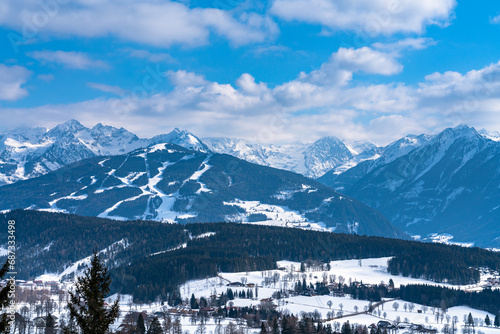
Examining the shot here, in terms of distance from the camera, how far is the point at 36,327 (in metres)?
166

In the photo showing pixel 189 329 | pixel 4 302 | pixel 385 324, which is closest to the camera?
pixel 4 302

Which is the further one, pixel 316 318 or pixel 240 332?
pixel 316 318

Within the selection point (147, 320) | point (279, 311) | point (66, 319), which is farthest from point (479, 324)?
point (66, 319)

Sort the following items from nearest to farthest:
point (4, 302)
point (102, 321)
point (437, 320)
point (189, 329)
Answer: point (4, 302), point (102, 321), point (189, 329), point (437, 320)

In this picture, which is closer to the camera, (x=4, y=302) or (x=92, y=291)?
(x=4, y=302)

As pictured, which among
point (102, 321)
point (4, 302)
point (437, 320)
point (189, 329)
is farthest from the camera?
point (437, 320)

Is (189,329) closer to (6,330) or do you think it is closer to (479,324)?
(479,324)

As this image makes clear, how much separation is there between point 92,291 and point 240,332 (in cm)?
12255

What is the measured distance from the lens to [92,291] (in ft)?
139

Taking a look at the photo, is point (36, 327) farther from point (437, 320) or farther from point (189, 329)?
point (437, 320)

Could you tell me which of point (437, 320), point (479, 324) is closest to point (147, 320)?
point (437, 320)

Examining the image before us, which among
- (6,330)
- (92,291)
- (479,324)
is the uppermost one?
(92,291)

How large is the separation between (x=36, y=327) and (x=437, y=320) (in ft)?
434

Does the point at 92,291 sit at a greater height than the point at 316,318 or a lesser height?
greater
